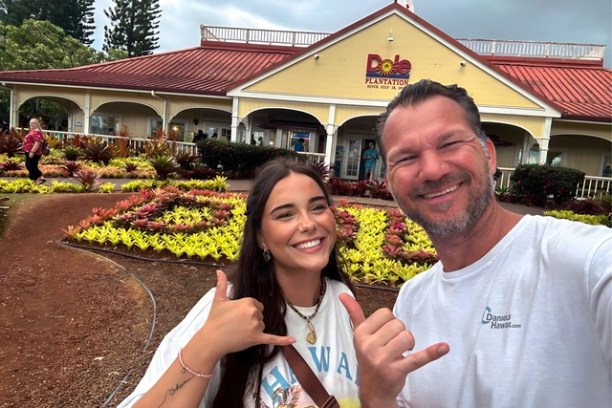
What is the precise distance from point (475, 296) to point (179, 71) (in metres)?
21.6

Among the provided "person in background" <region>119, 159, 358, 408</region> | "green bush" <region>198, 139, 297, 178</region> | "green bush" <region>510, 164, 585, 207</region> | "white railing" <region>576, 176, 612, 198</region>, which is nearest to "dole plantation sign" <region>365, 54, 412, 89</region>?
"green bush" <region>198, 139, 297, 178</region>

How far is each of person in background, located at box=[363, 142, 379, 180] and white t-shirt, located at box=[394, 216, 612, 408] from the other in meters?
15.5

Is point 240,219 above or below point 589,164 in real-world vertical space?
below

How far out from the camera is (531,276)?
1.21m

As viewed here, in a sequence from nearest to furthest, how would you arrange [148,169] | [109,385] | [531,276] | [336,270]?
1. [531,276]
2. [336,270]
3. [109,385]
4. [148,169]

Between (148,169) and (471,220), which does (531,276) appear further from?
(148,169)

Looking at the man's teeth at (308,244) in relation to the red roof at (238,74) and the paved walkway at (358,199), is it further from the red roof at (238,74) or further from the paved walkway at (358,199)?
the red roof at (238,74)

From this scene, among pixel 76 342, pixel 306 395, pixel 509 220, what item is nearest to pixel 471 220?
pixel 509 220

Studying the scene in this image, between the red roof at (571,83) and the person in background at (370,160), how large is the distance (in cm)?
622

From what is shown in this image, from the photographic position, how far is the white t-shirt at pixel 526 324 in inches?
42.5

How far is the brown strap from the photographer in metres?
1.47

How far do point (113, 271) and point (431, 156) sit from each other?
191 inches

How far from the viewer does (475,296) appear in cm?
130

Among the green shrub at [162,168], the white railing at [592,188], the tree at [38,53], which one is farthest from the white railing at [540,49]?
the tree at [38,53]
